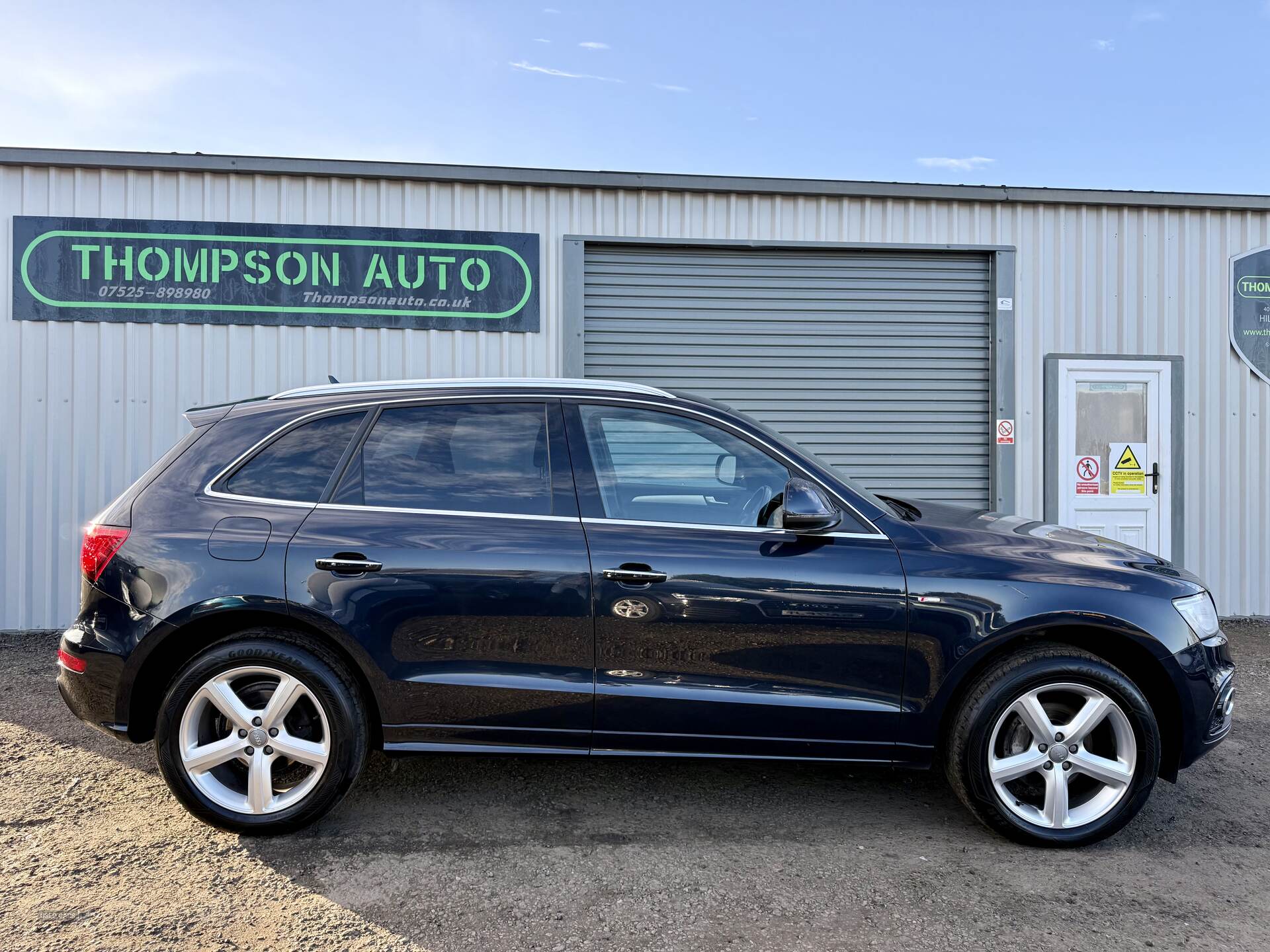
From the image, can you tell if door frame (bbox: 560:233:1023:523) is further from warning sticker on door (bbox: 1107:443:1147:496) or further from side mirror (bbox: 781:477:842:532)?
side mirror (bbox: 781:477:842:532)

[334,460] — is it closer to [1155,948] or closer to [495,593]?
[495,593]

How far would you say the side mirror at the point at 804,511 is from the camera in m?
3.24

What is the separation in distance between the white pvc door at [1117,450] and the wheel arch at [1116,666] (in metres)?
4.41

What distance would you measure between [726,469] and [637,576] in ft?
1.95

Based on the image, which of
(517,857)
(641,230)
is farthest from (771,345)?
(517,857)

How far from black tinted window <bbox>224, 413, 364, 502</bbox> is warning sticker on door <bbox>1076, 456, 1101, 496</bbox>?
640cm

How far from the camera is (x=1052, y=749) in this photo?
130 inches

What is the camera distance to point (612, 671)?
3.29 metres

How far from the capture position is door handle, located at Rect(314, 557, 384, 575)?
3.31 m

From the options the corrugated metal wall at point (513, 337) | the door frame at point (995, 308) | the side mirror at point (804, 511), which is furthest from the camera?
the door frame at point (995, 308)

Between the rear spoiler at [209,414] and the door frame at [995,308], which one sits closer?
the rear spoiler at [209,414]

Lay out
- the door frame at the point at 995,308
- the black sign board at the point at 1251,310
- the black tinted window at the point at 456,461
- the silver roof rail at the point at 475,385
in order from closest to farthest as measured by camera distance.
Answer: the black tinted window at the point at 456,461, the silver roof rail at the point at 475,385, the door frame at the point at 995,308, the black sign board at the point at 1251,310

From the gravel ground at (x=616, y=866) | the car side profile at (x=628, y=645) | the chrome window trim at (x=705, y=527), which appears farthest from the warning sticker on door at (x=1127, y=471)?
the chrome window trim at (x=705, y=527)

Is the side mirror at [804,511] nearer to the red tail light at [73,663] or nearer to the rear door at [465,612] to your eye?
the rear door at [465,612]
